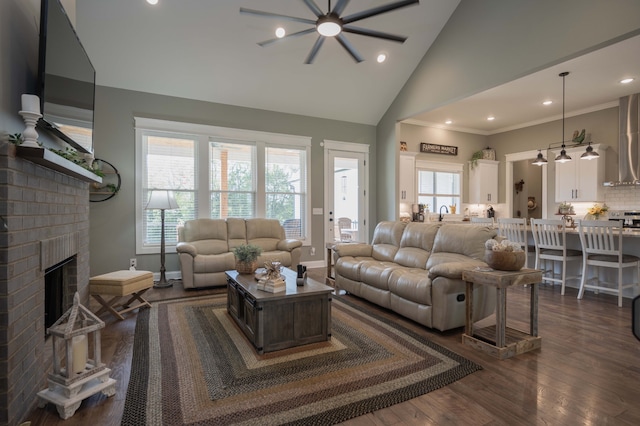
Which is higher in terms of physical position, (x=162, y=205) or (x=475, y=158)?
(x=475, y=158)

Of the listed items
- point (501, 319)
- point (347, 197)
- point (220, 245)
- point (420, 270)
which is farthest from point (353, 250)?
point (347, 197)

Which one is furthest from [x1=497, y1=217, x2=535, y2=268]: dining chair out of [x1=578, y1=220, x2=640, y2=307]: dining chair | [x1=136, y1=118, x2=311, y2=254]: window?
[x1=136, y1=118, x2=311, y2=254]: window

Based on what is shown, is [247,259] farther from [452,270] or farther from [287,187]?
[287,187]

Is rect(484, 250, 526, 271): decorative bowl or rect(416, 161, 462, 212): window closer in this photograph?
rect(484, 250, 526, 271): decorative bowl

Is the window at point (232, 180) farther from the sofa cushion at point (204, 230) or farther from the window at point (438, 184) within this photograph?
the window at point (438, 184)

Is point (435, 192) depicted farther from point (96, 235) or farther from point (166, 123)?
point (96, 235)

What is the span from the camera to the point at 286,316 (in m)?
2.63

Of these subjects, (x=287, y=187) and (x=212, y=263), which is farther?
(x=287, y=187)

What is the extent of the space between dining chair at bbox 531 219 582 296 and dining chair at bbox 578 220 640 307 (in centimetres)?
22

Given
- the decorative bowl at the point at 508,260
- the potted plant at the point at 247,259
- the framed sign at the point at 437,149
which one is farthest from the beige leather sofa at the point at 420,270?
the framed sign at the point at 437,149

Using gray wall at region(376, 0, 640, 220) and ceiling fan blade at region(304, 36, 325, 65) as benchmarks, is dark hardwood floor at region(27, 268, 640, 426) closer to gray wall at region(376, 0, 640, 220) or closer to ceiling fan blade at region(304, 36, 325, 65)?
gray wall at region(376, 0, 640, 220)

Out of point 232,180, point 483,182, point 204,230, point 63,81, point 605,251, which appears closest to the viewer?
point 63,81

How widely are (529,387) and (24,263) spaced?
3.12m

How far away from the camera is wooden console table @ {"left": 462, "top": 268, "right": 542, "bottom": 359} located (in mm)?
2457
